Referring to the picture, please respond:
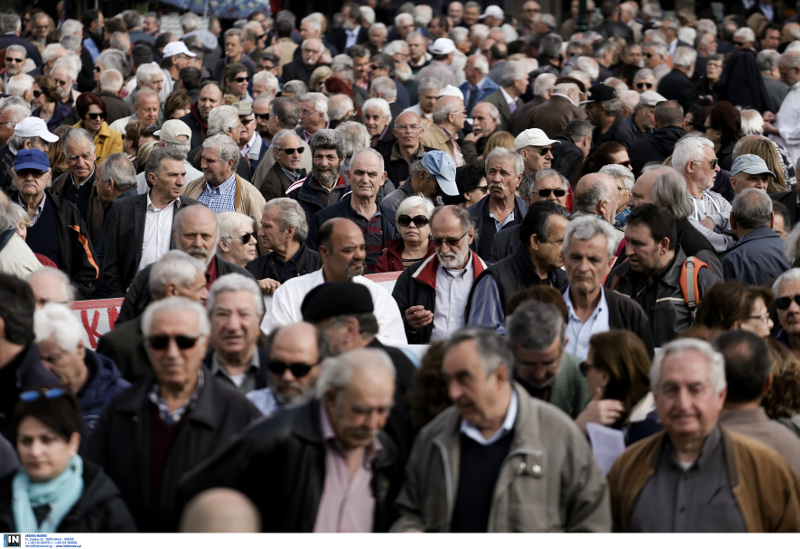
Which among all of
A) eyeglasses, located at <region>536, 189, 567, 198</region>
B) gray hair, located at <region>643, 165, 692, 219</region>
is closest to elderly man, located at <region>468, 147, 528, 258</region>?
eyeglasses, located at <region>536, 189, 567, 198</region>

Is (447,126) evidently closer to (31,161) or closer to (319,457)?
(31,161)

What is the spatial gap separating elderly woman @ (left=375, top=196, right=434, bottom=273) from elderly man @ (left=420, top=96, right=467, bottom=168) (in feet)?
12.9

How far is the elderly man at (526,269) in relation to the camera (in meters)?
7.41

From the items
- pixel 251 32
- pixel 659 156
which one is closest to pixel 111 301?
pixel 659 156

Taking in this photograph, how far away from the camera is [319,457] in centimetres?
472

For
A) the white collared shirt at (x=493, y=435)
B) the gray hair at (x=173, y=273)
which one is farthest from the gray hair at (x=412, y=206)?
the white collared shirt at (x=493, y=435)

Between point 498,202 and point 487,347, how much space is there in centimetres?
504

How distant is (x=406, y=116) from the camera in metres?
12.1

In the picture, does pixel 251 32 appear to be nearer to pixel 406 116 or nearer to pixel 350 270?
pixel 406 116

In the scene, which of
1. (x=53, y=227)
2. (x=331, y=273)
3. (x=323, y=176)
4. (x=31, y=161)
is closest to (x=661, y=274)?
(x=331, y=273)

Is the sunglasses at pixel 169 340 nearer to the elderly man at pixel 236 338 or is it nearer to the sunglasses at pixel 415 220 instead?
the elderly man at pixel 236 338

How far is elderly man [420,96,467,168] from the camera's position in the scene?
1300cm

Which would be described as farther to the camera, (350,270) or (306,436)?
(350,270)

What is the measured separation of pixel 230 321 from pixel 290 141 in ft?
18.3
